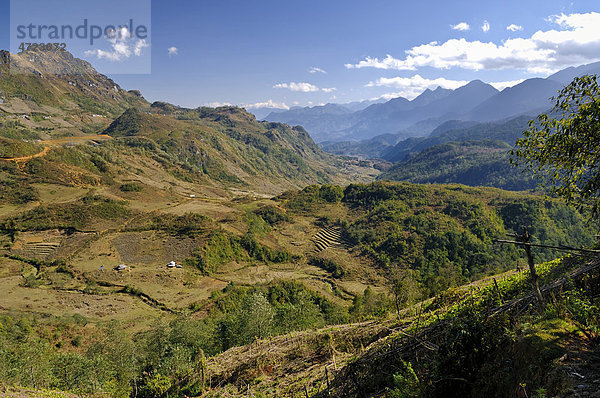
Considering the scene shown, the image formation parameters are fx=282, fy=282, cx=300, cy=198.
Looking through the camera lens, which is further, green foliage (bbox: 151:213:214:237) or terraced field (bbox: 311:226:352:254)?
terraced field (bbox: 311:226:352:254)

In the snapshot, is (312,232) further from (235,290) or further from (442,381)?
(442,381)

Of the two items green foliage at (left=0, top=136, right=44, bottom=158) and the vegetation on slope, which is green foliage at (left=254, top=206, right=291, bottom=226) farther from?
green foliage at (left=0, top=136, right=44, bottom=158)

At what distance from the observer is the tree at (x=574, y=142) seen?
23.0 ft

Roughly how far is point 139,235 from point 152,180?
204 ft

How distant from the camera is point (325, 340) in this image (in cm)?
1220

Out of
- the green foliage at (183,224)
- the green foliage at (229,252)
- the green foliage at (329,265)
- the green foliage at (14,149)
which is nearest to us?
the green foliage at (229,252)

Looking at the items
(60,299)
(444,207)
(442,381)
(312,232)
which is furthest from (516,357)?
(444,207)

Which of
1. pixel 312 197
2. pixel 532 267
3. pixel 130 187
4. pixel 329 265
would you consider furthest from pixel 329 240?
pixel 532 267

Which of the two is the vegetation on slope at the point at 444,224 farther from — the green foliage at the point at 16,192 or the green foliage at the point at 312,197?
the green foliage at the point at 16,192

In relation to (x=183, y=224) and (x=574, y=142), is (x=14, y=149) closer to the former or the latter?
(x=183, y=224)

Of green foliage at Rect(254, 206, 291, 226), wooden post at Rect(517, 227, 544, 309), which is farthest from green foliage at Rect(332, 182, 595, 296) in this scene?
wooden post at Rect(517, 227, 544, 309)

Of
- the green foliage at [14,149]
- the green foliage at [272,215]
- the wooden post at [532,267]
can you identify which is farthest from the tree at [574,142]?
the green foliage at [14,149]

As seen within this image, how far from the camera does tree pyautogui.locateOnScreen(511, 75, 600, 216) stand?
23.0 feet

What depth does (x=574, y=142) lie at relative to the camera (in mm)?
7230
